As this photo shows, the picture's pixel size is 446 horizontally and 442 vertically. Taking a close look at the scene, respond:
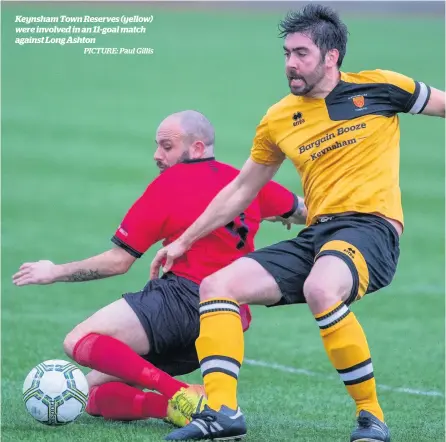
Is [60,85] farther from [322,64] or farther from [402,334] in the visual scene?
[322,64]

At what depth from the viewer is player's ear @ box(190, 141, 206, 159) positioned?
6547 millimetres

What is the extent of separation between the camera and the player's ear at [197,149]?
6.55 m

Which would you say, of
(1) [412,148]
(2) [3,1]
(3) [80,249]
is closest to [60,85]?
(2) [3,1]

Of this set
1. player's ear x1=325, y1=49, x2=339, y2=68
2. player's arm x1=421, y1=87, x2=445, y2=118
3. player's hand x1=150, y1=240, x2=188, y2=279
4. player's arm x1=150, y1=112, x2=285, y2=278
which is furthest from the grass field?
player's ear x1=325, y1=49, x2=339, y2=68

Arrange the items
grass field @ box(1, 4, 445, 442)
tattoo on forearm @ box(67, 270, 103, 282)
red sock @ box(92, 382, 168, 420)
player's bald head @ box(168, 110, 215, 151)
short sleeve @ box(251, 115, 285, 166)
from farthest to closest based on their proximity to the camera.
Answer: grass field @ box(1, 4, 445, 442) → player's bald head @ box(168, 110, 215, 151) → tattoo on forearm @ box(67, 270, 103, 282) → red sock @ box(92, 382, 168, 420) → short sleeve @ box(251, 115, 285, 166)

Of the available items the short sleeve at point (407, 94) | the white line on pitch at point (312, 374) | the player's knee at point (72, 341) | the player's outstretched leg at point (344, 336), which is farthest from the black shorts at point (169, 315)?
the white line on pitch at point (312, 374)

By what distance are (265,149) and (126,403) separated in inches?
61.6

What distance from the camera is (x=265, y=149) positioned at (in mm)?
6039

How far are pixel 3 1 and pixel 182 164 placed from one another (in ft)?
89.8

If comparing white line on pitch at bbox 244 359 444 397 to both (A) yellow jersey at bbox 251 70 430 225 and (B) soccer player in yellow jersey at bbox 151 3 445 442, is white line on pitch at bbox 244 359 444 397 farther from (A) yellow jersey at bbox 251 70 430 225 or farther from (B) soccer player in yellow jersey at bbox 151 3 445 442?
(A) yellow jersey at bbox 251 70 430 225

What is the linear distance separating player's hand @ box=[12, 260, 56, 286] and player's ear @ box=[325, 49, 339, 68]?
1.85 meters

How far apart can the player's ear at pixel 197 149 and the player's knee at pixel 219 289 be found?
3.75ft

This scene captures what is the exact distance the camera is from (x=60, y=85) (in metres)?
30.4

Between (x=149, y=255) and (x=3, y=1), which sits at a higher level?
(x=3, y=1)
